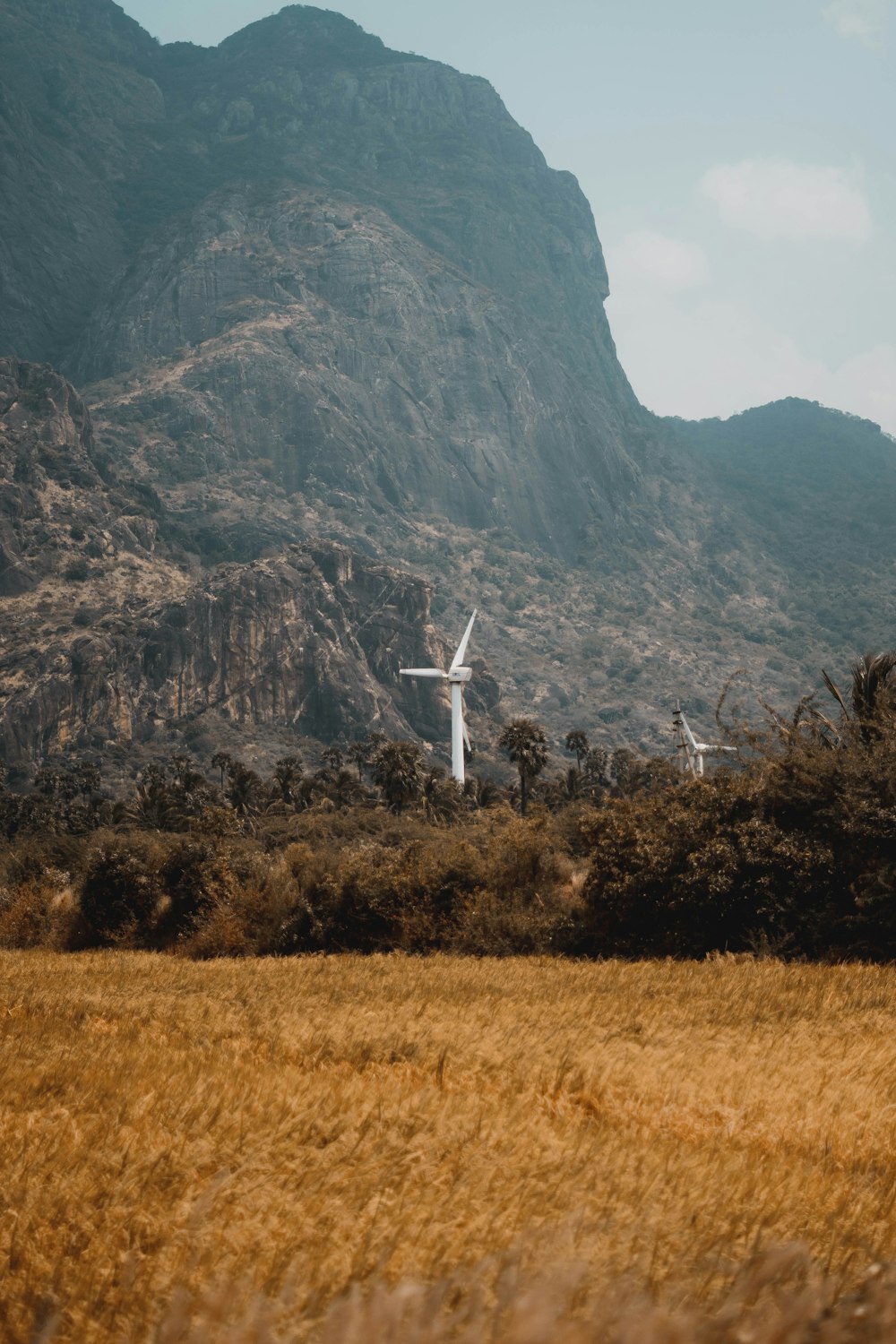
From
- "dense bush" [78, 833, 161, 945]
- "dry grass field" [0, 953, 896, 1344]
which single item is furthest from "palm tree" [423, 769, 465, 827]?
"dry grass field" [0, 953, 896, 1344]

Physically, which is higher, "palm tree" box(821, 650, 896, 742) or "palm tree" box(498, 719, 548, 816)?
"palm tree" box(821, 650, 896, 742)

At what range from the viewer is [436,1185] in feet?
21.2

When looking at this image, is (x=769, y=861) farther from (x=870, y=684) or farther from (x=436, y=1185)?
(x=436, y=1185)

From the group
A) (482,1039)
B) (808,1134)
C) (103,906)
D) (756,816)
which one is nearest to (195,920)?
(103,906)

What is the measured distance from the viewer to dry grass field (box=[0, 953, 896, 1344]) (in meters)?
4.43

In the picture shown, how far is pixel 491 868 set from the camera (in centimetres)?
3675

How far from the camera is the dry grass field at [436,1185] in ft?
14.5

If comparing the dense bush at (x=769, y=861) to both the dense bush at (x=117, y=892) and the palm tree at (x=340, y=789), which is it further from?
the palm tree at (x=340, y=789)

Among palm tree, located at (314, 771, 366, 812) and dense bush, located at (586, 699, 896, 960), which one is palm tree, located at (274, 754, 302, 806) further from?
dense bush, located at (586, 699, 896, 960)

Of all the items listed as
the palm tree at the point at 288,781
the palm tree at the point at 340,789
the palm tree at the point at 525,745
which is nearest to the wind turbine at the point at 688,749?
the palm tree at the point at 525,745

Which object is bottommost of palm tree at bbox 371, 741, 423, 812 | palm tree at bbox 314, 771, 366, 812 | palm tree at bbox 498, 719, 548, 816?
palm tree at bbox 314, 771, 366, 812

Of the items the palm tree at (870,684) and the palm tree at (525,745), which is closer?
the palm tree at (870,684)

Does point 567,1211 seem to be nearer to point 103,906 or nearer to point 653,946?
point 653,946

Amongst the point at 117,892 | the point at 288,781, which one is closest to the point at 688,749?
the point at 117,892
